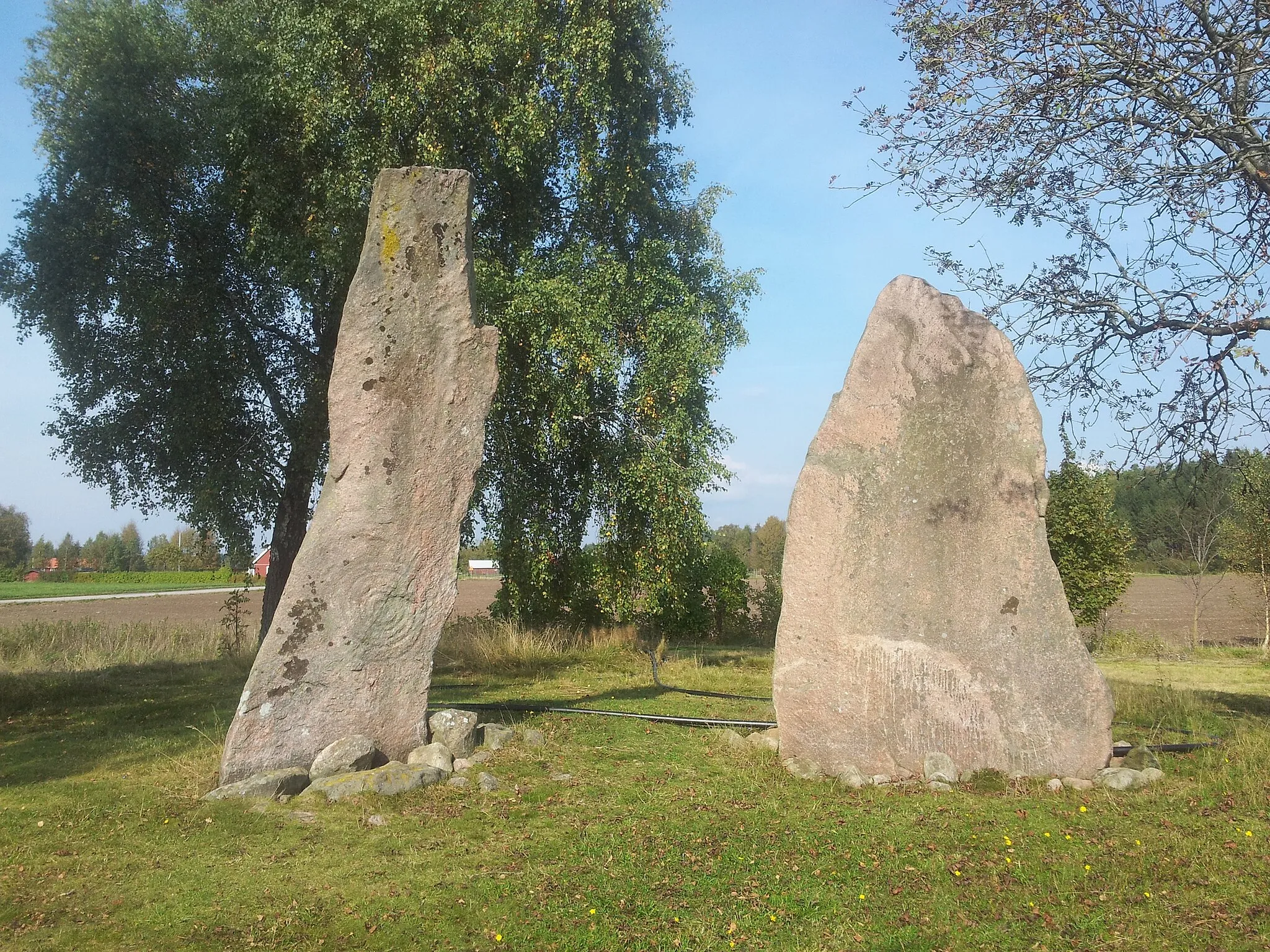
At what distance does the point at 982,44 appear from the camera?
336 inches

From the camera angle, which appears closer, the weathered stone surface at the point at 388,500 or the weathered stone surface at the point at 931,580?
the weathered stone surface at the point at 931,580

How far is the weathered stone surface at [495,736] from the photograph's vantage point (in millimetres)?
8211

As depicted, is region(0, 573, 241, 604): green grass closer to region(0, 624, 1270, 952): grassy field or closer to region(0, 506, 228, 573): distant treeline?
region(0, 506, 228, 573): distant treeline

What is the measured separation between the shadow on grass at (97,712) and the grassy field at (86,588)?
1272 inches

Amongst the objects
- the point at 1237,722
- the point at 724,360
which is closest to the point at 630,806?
the point at 1237,722

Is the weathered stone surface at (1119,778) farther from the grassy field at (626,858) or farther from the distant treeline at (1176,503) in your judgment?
the distant treeline at (1176,503)

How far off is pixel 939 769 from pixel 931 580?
147cm

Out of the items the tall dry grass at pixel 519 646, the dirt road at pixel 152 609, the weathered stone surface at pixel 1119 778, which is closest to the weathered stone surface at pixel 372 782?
the weathered stone surface at pixel 1119 778

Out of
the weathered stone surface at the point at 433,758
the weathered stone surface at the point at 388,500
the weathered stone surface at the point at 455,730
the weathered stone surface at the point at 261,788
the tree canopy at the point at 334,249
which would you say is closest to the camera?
the weathered stone surface at the point at 261,788

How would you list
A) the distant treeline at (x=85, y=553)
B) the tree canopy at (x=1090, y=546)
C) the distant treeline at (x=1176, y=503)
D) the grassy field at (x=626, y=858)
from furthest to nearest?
Result: 1. the distant treeline at (x=85, y=553)
2. the tree canopy at (x=1090, y=546)
3. the distant treeline at (x=1176, y=503)
4. the grassy field at (x=626, y=858)

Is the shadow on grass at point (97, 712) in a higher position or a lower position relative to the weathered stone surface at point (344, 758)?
lower

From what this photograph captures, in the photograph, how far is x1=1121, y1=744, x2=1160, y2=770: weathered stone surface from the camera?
7.15m

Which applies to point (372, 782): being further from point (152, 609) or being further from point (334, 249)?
point (152, 609)

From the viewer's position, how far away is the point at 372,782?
6922mm
